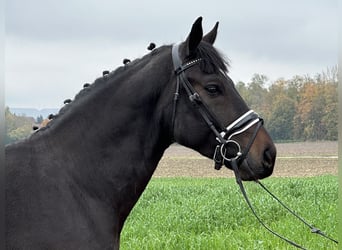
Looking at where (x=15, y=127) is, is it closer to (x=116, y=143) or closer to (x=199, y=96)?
(x=116, y=143)

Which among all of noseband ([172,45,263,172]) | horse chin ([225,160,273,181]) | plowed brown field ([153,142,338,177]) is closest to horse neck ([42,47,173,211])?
noseband ([172,45,263,172])

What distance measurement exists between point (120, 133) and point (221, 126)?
77cm

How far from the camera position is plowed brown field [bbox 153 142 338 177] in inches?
1357

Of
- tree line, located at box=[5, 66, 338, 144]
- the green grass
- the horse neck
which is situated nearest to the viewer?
the horse neck

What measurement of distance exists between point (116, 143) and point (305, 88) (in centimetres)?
5619

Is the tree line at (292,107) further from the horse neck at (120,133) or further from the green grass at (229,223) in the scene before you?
the horse neck at (120,133)

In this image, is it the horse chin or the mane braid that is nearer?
the horse chin

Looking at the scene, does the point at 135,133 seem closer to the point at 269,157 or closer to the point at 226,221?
the point at 269,157

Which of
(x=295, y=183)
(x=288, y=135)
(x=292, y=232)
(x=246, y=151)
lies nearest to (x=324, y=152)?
(x=288, y=135)

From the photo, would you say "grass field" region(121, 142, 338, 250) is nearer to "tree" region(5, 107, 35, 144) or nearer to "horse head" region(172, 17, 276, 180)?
"tree" region(5, 107, 35, 144)

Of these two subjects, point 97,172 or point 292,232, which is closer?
point 97,172

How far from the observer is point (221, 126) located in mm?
3512

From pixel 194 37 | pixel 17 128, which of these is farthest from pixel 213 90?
pixel 17 128

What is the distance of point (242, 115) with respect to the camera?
349 cm
